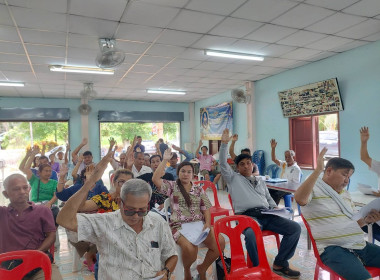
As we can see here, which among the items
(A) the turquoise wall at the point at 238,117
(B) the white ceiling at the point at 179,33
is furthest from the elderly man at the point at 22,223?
(A) the turquoise wall at the point at 238,117

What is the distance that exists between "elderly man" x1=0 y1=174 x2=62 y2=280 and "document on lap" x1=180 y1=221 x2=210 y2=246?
1158 mm

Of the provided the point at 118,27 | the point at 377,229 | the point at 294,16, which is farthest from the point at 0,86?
the point at 377,229

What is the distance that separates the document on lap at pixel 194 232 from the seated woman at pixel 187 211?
0.12 feet

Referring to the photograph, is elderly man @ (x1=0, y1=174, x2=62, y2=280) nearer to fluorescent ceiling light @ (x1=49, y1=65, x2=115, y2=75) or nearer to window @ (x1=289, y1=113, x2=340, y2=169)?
fluorescent ceiling light @ (x1=49, y1=65, x2=115, y2=75)

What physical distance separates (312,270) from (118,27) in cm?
380

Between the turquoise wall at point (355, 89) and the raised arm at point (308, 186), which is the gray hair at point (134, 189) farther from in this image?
the turquoise wall at point (355, 89)

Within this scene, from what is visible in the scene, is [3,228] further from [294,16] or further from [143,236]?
[294,16]

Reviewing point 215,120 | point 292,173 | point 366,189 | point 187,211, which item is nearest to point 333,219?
point 187,211

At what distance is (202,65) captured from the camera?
5.66 m

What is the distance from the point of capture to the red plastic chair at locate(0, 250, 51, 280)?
1670 millimetres

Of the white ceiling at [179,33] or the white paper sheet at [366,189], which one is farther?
the white paper sheet at [366,189]

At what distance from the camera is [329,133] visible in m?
5.66

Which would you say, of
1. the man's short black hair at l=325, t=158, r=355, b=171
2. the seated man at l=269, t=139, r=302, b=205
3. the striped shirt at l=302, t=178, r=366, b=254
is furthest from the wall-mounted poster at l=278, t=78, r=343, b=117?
the striped shirt at l=302, t=178, r=366, b=254

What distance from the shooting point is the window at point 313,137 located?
18.1 ft
